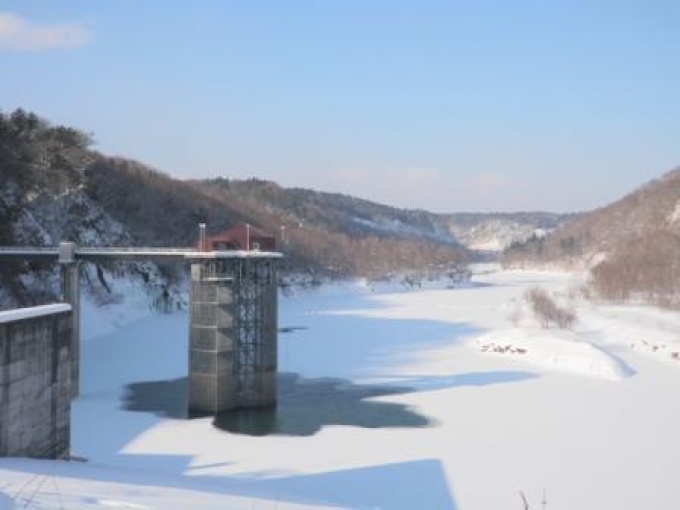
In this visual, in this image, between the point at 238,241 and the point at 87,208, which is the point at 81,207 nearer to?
the point at 87,208

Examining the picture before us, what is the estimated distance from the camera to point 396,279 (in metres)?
155

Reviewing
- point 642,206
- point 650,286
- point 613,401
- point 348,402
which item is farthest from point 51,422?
point 642,206

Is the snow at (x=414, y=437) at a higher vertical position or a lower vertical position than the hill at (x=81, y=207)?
lower

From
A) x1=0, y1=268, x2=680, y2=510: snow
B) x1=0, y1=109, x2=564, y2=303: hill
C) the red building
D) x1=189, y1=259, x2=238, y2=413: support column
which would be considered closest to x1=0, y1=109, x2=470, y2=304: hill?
x1=0, y1=109, x2=564, y2=303: hill

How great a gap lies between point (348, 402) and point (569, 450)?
11.0 metres

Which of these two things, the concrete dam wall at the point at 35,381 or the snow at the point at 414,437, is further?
the concrete dam wall at the point at 35,381

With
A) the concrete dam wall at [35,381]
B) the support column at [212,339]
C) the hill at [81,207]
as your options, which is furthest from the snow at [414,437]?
the hill at [81,207]

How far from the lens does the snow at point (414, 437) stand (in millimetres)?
17562

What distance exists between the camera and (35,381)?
20.4m

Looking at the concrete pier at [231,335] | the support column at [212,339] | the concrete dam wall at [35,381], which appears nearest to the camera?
the concrete dam wall at [35,381]

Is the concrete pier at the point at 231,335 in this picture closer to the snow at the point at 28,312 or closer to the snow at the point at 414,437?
the snow at the point at 414,437

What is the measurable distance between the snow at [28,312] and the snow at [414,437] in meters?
3.43

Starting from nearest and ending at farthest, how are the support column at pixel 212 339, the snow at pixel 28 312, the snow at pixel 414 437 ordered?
Result: the snow at pixel 414 437
the snow at pixel 28 312
the support column at pixel 212 339

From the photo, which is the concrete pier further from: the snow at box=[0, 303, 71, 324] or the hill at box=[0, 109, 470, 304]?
the hill at box=[0, 109, 470, 304]
